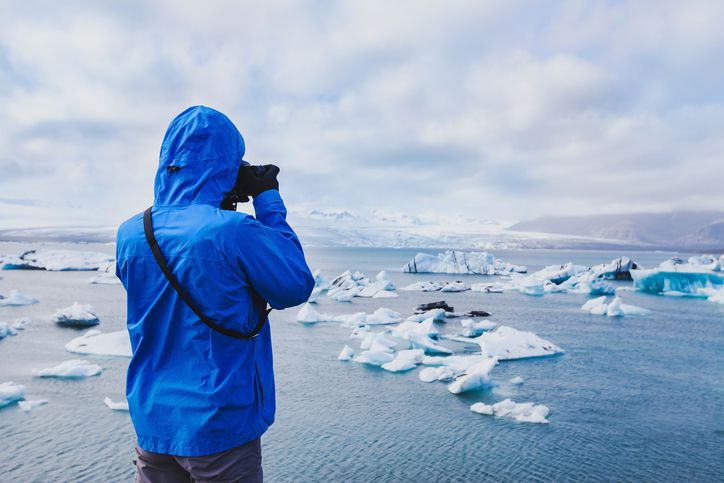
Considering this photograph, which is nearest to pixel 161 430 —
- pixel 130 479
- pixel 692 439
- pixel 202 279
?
pixel 202 279

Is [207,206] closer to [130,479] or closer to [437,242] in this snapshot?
[130,479]

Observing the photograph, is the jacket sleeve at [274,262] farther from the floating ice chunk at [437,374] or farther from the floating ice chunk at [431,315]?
the floating ice chunk at [431,315]

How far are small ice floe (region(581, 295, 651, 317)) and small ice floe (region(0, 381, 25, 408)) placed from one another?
62.8ft

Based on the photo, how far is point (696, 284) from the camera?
94.8 feet

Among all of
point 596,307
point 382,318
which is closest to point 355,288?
point 382,318

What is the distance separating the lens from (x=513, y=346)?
1256 cm

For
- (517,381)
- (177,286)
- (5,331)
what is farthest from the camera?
(5,331)

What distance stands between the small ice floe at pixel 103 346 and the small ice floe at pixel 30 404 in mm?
3368

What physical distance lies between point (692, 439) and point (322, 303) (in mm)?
18748

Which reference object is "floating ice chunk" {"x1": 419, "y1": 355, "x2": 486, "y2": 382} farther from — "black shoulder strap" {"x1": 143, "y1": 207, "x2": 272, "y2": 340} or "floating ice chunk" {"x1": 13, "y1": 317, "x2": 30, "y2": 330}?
"floating ice chunk" {"x1": 13, "y1": 317, "x2": 30, "y2": 330}

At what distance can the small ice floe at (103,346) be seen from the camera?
12109 millimetres

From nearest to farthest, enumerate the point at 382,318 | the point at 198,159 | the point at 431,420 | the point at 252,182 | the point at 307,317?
the point at 198,159
the point at 252,182
the point at 431,420
the point at 307,317
the point at 382,318

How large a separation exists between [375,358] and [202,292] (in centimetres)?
1046

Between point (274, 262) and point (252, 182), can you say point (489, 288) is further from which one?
point (274, 262)
